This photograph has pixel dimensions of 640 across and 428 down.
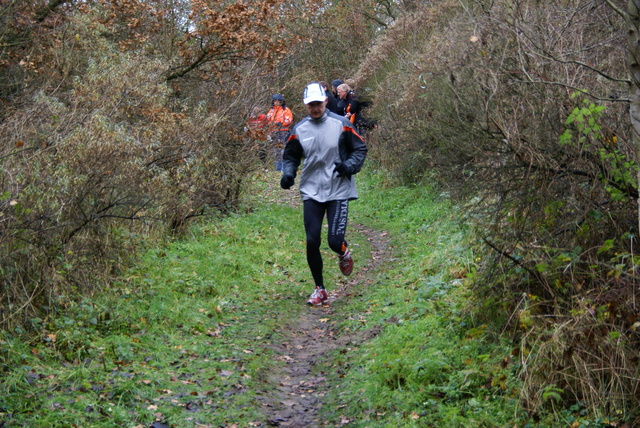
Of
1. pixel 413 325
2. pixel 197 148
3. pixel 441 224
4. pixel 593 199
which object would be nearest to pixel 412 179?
pixel 441 224

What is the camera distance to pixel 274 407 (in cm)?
537

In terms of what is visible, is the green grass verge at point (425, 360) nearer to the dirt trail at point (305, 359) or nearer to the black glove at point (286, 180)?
the dirt trail at point (305, 359)

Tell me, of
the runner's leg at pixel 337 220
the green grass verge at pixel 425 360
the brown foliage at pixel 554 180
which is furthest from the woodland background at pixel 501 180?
the runner's leg at pixel 337 220

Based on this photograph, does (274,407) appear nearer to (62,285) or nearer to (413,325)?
(413,325)

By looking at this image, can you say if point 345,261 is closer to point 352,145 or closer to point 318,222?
point 318,222

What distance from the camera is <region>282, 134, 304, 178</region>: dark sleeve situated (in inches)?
317

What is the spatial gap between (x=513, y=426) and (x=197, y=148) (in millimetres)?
7729

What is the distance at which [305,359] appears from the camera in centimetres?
659

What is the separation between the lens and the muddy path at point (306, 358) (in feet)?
17.4

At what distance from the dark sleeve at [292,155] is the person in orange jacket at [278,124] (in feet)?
19.1

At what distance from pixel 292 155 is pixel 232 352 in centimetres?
261

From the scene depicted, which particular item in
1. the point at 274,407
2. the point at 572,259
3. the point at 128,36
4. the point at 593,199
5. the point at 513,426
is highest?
the point at 128,36

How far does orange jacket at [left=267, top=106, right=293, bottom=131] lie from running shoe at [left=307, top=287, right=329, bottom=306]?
6329mm

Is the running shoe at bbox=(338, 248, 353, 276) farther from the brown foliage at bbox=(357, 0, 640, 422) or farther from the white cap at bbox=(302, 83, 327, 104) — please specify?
the brown foliage at bbox=(357, 0, 640, 422)
